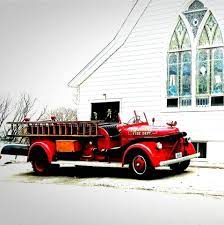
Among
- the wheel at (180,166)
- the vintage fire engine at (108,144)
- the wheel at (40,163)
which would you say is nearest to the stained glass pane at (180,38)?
the vintage fire engine at (108,144)

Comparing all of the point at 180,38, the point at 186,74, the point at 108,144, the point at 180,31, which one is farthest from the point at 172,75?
the point at 108,144

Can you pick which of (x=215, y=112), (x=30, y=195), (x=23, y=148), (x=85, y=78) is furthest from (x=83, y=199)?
(x=85, y=78)

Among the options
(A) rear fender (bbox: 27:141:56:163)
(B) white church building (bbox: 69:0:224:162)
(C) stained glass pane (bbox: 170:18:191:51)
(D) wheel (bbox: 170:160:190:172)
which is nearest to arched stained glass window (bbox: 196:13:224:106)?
(B) white church building (bbox: 69:0:224:162)

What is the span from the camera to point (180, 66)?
8.02 meters

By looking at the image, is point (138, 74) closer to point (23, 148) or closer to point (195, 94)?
point (195, 94)

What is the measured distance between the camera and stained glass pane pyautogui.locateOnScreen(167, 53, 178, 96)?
26.4 feet

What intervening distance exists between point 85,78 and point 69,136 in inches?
79.2

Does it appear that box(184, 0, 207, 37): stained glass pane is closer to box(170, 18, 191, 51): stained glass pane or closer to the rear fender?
box(170, 18, 191, 51): stained glass pane

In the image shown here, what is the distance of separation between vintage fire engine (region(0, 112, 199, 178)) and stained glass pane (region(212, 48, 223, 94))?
1162mm

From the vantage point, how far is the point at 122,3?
756 cm

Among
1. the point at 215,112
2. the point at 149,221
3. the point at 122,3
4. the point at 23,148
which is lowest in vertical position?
the point at 149,221

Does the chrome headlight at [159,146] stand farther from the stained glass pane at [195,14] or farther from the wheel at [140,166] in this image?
the stained glass pane at [195,14]

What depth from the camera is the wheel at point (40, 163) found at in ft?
24.6

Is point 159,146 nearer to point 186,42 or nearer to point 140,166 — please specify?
point 140,166
